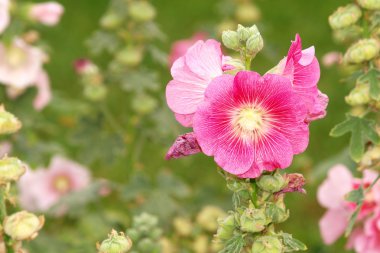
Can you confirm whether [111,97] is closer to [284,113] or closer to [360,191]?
[360,191]

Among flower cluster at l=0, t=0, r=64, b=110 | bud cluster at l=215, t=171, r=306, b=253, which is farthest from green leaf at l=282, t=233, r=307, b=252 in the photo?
flower cluster at l=0, t=0, r=64, b=110

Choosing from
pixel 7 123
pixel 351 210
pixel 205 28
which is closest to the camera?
pixel 7 123

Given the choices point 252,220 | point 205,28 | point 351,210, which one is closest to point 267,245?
point 252,220

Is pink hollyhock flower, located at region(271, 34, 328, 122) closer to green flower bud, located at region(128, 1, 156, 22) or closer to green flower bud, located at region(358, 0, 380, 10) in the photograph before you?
green flower bud, located at region(358, 0, 380, 10)

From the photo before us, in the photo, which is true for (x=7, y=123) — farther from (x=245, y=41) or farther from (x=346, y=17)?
(x=346, y=17)

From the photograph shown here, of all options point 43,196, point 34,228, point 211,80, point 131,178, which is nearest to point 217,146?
point 211,80

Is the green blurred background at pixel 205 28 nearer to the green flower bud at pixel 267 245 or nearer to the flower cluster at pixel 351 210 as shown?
the flower cluster at pixel 351 210

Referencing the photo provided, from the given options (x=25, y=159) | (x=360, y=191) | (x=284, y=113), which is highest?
(x=25, y=159)
